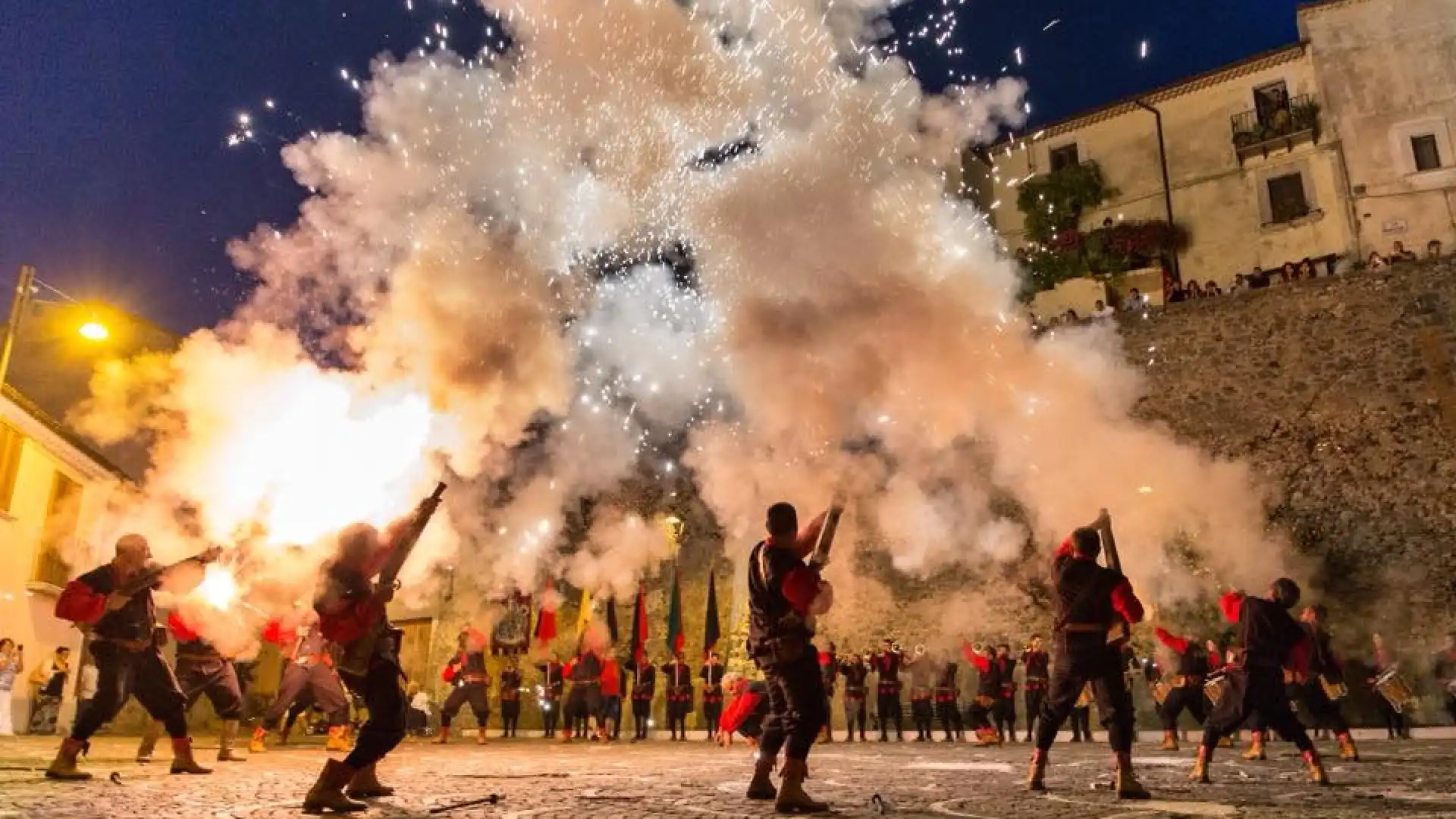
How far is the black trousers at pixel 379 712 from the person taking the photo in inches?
216

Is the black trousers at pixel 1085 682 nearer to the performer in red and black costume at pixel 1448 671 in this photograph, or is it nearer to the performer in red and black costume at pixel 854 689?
the performer in red and black costume at pixel 1448 671

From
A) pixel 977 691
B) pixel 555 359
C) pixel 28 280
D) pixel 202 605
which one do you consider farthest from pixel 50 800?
pixel 977 691

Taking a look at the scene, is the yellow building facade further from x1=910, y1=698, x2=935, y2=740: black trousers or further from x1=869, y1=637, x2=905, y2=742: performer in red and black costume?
x1=910, y1=698, x2=935, y2=740: black trousers

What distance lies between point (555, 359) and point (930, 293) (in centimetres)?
623

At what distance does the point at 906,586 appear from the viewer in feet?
65.6

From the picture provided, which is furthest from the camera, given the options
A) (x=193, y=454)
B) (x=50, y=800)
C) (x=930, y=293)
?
(x=930, y=293)

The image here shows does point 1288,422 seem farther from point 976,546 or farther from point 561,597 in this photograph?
point 561,597

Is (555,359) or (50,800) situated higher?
(555,359)

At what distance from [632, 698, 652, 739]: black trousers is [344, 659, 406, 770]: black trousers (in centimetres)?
1435

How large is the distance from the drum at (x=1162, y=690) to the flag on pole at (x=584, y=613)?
12440mm

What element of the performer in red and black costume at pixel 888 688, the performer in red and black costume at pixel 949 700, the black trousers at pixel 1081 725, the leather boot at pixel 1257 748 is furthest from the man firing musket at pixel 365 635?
the performer in red and black costume at pixel 949 700

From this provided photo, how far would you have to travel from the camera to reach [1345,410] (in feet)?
60.8

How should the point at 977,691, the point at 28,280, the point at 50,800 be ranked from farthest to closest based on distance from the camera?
1. the point at 977,691
2. the point at 28,280
3. the point at 50,800

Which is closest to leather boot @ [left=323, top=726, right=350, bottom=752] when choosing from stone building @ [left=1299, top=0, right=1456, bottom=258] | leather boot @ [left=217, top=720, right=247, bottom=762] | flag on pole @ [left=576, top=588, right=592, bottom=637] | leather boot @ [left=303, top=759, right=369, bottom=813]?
leather boot @ [left=217, top=720, right=247, bottom=762]
